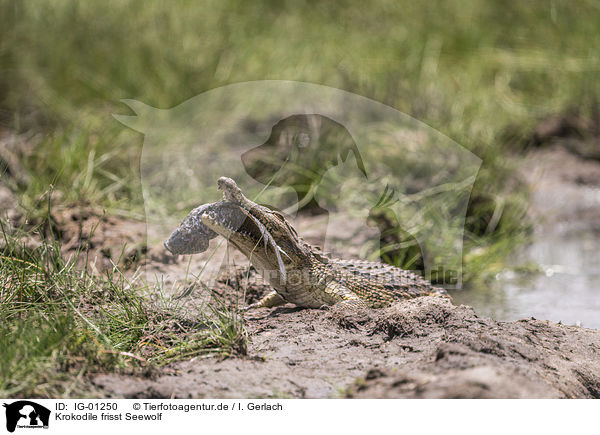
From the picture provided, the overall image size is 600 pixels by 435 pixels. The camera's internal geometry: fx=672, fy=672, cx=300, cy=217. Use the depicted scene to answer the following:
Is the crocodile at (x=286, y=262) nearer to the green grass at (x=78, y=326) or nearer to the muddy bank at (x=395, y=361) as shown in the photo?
the muddy bank at (x=395, y=361)

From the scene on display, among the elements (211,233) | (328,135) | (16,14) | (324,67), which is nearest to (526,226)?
(328,135)

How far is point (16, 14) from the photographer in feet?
22.0

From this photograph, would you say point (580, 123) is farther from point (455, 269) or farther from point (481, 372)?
point (481, 372)

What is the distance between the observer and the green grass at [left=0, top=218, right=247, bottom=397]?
2.37 meters

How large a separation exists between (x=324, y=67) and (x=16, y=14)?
314cm

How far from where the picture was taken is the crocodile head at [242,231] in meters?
2.98

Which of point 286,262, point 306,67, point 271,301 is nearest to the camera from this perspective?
point 286,262

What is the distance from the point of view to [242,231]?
123 inches
